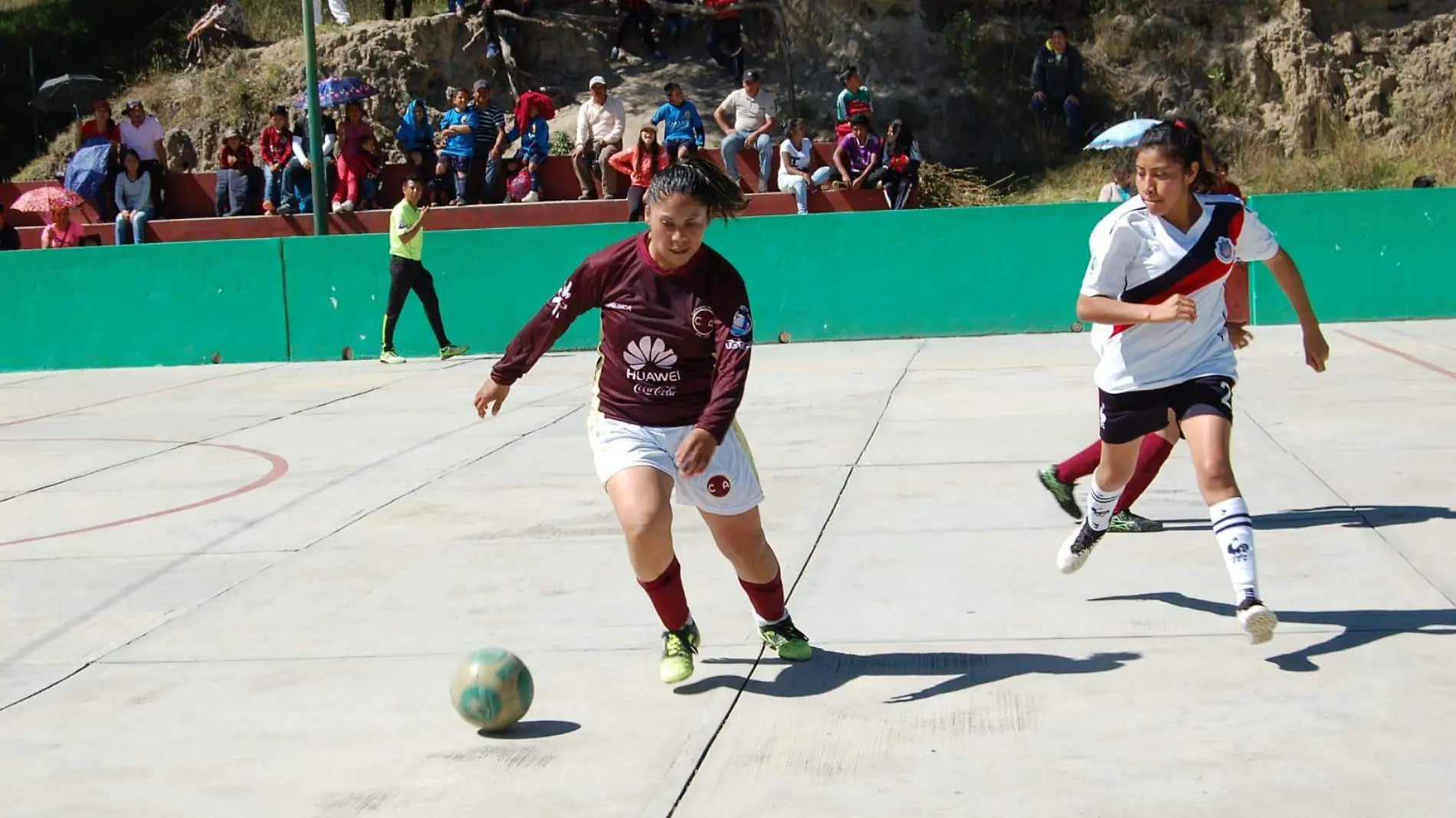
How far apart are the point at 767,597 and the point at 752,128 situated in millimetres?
15676

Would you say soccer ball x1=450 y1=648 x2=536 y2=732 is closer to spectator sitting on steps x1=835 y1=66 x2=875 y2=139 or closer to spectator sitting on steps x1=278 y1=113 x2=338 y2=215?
spectator sitting on steps x1=835 y1=66 x2=875 y2=139

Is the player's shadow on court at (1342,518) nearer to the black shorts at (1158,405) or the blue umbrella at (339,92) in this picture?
the black shorts at (1158,405)

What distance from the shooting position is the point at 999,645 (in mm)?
5324

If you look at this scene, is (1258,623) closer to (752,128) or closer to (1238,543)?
(1238,543)

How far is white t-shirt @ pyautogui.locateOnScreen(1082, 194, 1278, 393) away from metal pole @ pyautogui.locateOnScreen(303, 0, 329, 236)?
572 inches

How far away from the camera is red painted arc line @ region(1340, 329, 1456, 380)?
12.0m

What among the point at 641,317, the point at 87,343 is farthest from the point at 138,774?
the point at 87,343

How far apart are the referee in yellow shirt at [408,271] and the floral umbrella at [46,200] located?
5182mm

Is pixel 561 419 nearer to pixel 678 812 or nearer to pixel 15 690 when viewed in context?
pixel 15 690

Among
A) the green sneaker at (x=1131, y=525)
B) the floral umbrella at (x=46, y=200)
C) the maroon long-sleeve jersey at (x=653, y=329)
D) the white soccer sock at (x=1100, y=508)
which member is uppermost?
the maroon long-sleeve jersey at (x=653, y=329)

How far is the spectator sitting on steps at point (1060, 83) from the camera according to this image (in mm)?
22484

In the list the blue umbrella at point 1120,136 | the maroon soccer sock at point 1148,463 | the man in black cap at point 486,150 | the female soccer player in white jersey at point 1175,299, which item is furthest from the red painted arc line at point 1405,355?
the man in black cap at point 486,150

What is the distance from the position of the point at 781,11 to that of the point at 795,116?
1.75 m

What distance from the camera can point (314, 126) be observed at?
62.2ft
